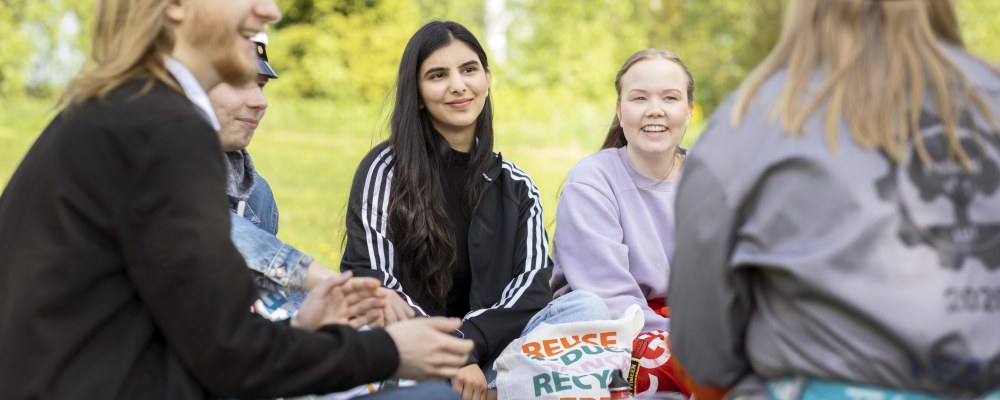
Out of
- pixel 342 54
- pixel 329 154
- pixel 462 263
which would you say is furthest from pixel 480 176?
pixel 342 54

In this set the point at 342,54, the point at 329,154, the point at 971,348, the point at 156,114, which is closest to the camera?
the point at 971,348

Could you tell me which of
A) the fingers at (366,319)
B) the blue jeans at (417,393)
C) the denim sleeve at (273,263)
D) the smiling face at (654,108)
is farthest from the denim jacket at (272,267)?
the smiling face at (654,108)

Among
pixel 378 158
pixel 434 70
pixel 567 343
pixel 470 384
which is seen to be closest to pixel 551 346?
pixel 567 343

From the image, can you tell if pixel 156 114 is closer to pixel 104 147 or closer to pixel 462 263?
pixel 104 147

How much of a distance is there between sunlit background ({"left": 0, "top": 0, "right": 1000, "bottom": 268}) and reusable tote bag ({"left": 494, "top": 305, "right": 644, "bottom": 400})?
255 inches

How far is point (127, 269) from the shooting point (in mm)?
2109

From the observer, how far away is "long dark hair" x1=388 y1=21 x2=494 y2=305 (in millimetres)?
4082

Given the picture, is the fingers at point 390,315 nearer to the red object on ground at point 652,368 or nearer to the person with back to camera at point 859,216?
the red object on ground at point 652,368

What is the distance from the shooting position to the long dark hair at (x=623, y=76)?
4492 millimetres

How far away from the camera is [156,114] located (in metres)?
2.10

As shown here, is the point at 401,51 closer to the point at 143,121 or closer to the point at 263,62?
the point at 263,62

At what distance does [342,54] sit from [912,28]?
16923 millimetres

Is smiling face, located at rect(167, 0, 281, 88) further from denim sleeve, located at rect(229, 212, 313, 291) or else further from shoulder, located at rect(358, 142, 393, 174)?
shoulder, located at rect(358, 142, 393, 174)

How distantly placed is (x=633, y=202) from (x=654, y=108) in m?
0.38
